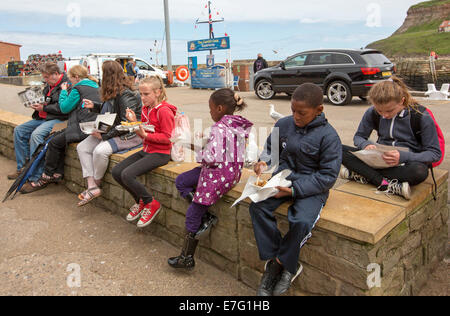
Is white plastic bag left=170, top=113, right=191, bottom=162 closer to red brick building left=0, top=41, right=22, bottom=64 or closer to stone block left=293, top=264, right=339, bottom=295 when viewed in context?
stone block left=293, top=264, right=339, bottom=295

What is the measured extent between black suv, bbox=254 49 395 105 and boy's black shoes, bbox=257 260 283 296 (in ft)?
31.6

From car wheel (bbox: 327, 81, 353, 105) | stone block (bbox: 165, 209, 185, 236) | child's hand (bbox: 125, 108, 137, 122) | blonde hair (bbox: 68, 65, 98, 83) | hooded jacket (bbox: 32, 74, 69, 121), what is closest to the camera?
stone block (bbox: 165, 209, 185, 236)

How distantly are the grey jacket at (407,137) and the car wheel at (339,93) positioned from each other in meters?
8.71

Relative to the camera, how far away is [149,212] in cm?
354

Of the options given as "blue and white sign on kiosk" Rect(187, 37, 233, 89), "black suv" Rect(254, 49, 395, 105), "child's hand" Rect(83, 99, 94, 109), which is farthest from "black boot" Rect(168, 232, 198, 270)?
"blue and white sign on kiosk" Rect(187, 37, 233, 89)

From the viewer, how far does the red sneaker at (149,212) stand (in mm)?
3502

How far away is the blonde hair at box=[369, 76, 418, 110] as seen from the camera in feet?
9.52

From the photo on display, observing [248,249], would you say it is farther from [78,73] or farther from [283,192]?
[78,73]

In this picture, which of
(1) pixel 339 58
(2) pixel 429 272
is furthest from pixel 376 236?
(1) pixel 339 58

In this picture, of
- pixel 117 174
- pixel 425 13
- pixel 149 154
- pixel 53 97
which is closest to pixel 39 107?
pixel 53 97

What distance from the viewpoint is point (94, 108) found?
4.71 m
